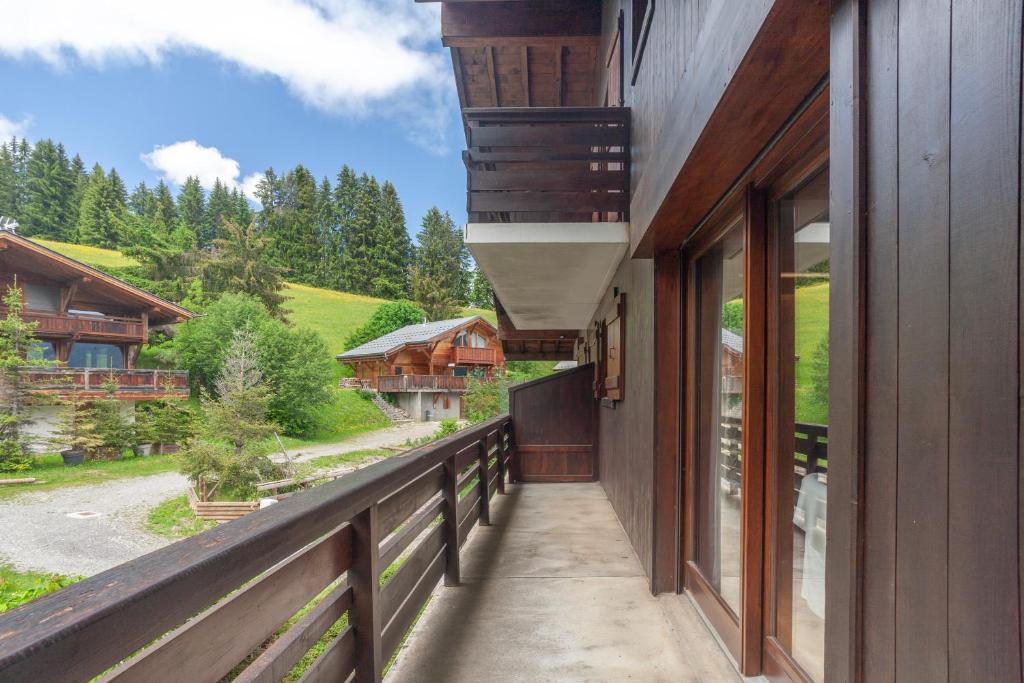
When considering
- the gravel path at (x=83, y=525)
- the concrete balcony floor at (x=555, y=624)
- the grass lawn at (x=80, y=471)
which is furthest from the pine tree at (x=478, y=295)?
the concrete balcony floor at (x=555, y=624)

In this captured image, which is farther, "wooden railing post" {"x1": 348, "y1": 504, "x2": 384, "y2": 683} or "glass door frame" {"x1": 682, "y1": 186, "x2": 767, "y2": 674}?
"glass door frame" {"x1": 682, "y1": 186, "x2": 767, "y2": 674}

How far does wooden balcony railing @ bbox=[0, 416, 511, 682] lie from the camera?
700 millimetres

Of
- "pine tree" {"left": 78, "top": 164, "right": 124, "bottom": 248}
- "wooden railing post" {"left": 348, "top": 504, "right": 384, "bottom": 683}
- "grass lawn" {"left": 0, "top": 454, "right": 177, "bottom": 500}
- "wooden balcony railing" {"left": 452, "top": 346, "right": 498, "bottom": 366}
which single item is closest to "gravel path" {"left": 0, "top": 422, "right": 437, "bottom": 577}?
"grass lawn" {"left": 0, "top": 454, "right": 177, "bottom": 500}

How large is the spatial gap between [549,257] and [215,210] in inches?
2371

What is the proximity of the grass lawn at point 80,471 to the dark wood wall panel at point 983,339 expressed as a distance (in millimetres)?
17895

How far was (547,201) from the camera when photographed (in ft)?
12.4

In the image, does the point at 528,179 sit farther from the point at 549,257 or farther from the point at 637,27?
the point at 637,27

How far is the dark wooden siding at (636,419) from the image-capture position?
10.3 feet

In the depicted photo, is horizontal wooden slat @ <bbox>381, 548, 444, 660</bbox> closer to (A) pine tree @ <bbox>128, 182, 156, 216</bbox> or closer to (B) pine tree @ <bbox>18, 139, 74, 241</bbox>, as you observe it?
(B) pine tree @ <bbox>18, 139, 74, 241</bbox>

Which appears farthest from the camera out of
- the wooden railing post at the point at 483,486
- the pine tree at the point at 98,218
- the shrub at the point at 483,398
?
the pine tree at the point at 98,218

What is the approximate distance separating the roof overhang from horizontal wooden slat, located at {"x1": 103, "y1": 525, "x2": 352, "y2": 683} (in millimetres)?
2525

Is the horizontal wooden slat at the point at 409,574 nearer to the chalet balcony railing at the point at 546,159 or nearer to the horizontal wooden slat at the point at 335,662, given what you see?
the horizontal wooden slat at the point at 335,662

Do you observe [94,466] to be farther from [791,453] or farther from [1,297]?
[791,453]

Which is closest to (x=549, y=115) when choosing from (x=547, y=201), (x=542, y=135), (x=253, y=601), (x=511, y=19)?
(x=542, y=135)
